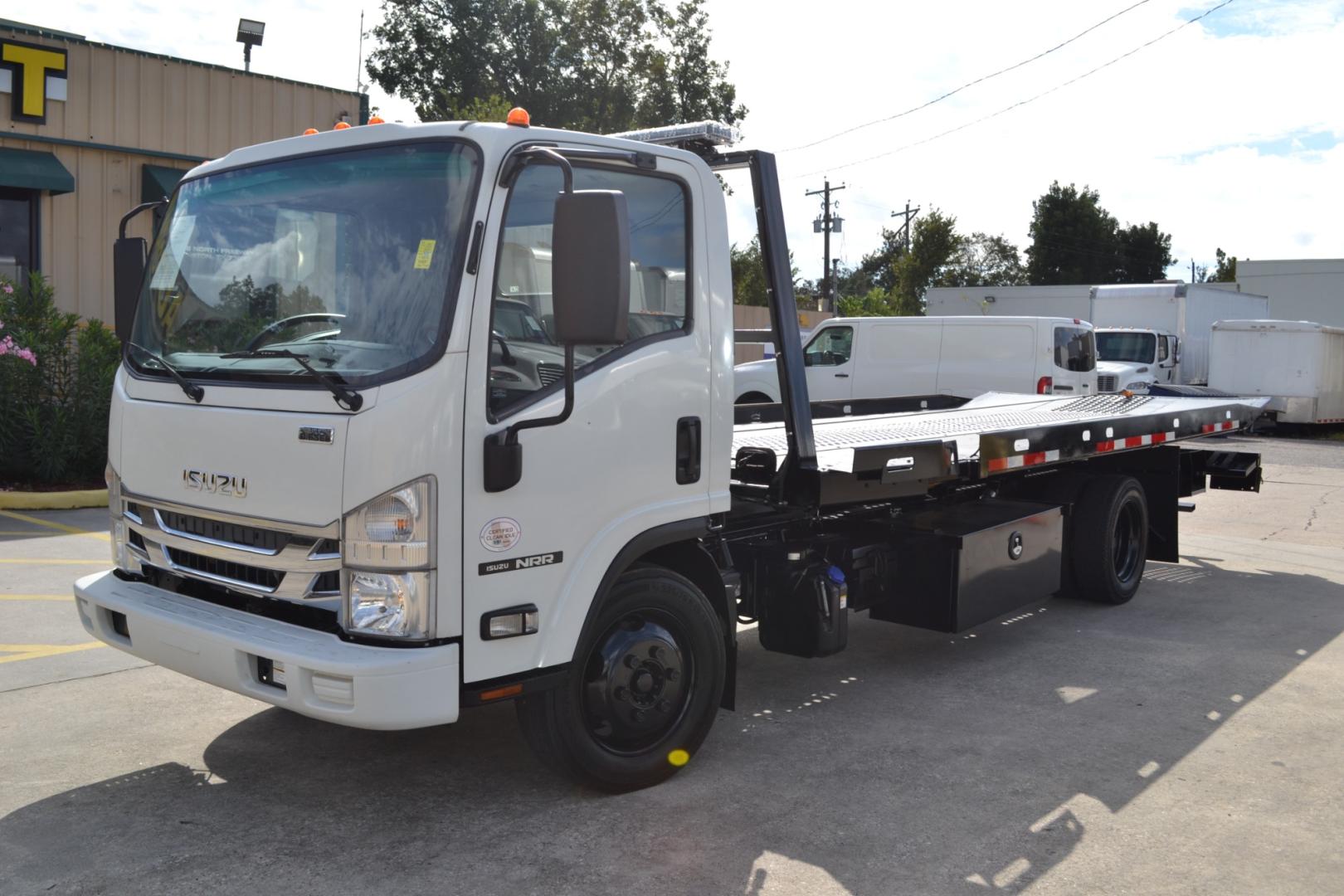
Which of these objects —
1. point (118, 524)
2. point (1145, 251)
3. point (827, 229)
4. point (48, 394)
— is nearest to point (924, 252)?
point (827, 229)

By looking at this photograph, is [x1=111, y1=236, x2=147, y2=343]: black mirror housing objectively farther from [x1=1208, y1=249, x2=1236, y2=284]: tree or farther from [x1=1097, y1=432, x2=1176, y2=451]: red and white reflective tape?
[x1=1208, y1=249, x2=1236, y2=284]: tree

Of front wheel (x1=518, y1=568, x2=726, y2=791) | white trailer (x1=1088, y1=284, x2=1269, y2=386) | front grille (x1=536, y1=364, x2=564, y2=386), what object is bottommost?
front wheel (x1=518, y1=568, x2=726, y2=791)

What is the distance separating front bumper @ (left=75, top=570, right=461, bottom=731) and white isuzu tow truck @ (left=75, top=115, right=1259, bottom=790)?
10 mm

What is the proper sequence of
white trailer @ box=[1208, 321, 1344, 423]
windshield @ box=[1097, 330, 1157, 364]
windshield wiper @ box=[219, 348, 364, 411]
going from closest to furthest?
windshield wiper @ box=[219, 348, 364, 411] → white trailer @ box=[1208, 321, 1344, 423] → windshield @ box=[1097, 330, 1157, 364]

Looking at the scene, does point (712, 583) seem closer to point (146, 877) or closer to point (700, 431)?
point (700, 431)

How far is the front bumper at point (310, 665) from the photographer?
359 centimetres

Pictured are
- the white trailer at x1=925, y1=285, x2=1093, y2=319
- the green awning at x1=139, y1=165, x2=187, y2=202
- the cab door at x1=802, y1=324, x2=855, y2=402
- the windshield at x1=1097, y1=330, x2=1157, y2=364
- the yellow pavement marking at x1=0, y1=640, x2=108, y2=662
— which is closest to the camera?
the yellow pavement marking at x1=0, y1=640, x2=108, y2=662

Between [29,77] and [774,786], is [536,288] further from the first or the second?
[29,77]

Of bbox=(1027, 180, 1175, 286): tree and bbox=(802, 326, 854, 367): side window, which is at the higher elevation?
bbox=(1027, 180, 1175, 286): tree

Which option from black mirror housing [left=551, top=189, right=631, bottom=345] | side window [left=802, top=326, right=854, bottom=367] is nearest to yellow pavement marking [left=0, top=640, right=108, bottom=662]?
black mirror housing [left=551, top=189, right=631, bottom=345]

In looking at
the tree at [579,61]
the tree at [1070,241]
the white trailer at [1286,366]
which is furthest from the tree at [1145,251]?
the white trailer at [1286,366]

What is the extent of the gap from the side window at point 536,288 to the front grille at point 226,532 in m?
0.85

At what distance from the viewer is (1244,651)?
22.3 ft

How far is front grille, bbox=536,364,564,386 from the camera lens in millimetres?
3955
